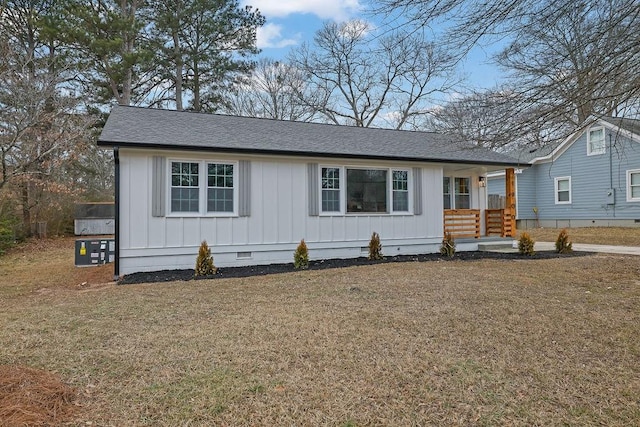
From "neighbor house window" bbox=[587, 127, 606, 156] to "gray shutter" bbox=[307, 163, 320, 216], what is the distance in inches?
585

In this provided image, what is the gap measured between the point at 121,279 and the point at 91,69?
45.2ft

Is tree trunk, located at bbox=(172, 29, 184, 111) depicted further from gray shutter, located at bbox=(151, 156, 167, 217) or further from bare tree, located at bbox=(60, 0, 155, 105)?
gray shutter, located at bbox=(151, 156, 167, 217)

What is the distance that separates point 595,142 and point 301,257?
16.3 metres

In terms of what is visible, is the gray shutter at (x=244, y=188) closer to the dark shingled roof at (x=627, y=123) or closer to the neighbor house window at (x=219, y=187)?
the neighbor house window at (x=219, y=187)

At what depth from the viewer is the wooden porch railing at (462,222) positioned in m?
12.1

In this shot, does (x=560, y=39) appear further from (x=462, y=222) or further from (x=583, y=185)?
(x=583, y=185)

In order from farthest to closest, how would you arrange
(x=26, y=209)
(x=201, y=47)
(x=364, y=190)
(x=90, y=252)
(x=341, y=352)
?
(x=201, y=47) < (x=26, y=209) < (x=364, y=190) < (x=90, y=252) < (x=341, y=352)

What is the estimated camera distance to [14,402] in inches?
107

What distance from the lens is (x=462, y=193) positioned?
13.2 metres

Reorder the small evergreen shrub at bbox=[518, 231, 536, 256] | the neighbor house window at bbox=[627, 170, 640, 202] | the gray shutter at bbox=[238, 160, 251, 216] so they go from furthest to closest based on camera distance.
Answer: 1. the neighbor house window at bbox=[627, 170, 640, 202]
2. the small evergreen shrub at bbox=[518, 231, 536, 256]
3. the gray shutter at bbox=[238, 160, 251, 216]

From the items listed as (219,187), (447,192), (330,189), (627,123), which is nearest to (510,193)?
(447,192)

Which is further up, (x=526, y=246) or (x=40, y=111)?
(x=40, y=111)

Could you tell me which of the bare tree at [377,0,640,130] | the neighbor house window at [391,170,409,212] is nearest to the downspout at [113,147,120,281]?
the bare tree at [377,0,640,130]

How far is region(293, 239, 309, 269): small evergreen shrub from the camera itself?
366 inches
